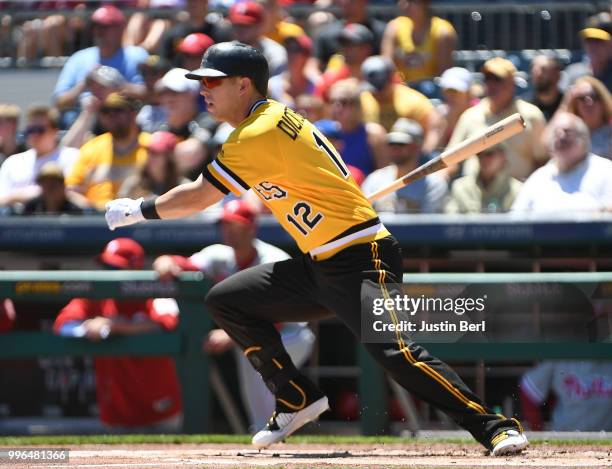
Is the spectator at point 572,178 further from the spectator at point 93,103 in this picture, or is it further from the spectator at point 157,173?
the spectator at point 93,103

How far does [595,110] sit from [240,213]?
2.67 m

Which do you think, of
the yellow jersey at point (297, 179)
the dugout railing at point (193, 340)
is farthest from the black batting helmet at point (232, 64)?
the dugout railing at point (193, 340)

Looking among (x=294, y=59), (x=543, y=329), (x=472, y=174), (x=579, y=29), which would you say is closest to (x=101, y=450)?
(x=543, y=329)

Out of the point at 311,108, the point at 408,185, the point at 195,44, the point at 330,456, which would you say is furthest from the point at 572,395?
the point at 195,44

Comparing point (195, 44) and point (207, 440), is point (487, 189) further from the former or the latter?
point (195, 44)

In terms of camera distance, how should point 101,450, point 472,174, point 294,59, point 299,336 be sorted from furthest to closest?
1. point 294,59
2. point 472,174
3. point 299,336
4. point 101,450

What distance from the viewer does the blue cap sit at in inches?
359

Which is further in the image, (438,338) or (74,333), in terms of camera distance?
(74,333)

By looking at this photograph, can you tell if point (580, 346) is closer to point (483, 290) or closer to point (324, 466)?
point (483, 290)

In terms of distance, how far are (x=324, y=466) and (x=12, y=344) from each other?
10.8 feet

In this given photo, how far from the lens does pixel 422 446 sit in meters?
6.69

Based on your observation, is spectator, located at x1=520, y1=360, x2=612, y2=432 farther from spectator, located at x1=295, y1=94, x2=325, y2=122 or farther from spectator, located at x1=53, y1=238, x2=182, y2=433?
spectator, located at x1=295, y1=94, x2=325, y2=122

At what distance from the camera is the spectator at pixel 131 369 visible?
7910 millimetres

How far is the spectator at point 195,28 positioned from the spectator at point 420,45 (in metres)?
1.40
